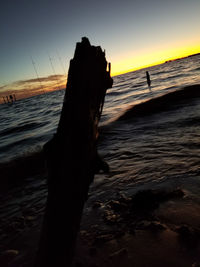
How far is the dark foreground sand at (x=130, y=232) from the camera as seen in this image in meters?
2.58

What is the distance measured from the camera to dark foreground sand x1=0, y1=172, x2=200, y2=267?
8.47 ft

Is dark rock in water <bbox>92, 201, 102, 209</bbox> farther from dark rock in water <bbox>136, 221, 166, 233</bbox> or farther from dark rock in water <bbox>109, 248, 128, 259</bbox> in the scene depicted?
dark rock in water <bbox>109, 248, 128, 259</bbox>

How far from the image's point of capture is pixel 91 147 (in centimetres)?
204

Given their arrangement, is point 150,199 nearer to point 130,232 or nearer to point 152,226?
point 152,226

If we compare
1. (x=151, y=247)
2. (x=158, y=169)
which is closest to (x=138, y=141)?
(x=158, y=169)

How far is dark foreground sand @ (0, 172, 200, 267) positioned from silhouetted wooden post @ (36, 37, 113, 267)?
1.00 metres

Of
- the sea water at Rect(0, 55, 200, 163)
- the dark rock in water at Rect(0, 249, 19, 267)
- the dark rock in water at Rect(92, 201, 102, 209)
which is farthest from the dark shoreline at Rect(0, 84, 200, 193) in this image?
the dark rock in water at Rect(92, 201, 102, 209)

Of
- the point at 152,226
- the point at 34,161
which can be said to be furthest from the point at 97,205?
the point at 34,161

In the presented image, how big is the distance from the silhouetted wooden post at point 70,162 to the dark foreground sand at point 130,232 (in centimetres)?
100

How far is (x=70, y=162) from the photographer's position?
75.5 inches

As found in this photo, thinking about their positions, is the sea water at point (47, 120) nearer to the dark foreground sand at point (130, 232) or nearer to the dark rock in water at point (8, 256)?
the dark foreground sand at point (130, 232)

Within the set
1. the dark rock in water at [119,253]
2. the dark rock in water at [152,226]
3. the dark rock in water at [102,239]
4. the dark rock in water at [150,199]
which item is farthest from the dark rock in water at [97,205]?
the dark rock in water at [119,253]

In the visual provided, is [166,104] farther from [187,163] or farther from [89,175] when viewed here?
[89,175]

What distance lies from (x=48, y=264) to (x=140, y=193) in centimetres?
248
